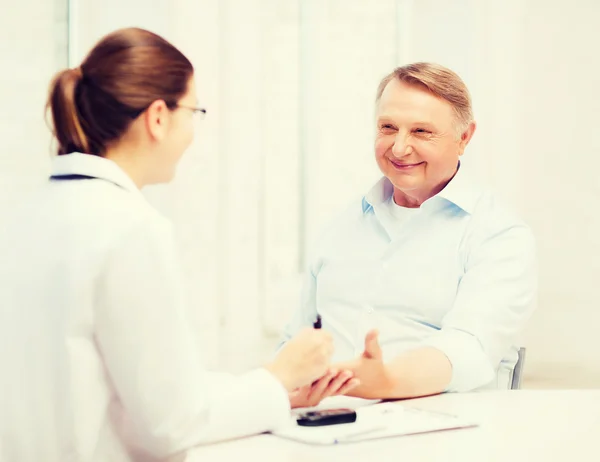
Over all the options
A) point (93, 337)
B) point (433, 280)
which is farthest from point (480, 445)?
point (433, 280)

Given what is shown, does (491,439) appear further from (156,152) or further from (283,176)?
(283,176)

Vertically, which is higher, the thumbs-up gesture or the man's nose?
the man's nose

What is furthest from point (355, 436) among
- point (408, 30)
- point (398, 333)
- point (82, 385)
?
point (408, 30)

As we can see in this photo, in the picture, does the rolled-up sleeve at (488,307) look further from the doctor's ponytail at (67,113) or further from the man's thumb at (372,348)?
the doctor's ponytail at (67,113)

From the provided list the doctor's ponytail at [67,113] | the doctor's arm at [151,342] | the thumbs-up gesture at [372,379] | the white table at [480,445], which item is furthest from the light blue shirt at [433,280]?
the doctor's ponytail at [67,113]

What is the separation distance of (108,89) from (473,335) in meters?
1.12

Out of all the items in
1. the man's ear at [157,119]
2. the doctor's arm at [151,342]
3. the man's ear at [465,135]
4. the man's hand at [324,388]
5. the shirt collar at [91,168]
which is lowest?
the man's hand at [324,388]

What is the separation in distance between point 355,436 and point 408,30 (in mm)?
2066

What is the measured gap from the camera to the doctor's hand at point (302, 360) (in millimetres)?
1369

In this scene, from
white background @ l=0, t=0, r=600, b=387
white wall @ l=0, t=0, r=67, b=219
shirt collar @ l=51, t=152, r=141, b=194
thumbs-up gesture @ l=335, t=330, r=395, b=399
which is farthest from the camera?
white background @ l=0, t=0, r=600, b=387

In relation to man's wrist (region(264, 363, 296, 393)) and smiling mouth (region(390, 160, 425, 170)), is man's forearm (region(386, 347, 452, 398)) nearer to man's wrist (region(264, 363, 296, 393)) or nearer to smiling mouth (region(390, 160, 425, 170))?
man's wrist (region(264, 363, 296, 393))

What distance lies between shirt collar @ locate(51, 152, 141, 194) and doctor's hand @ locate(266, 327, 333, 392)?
16.4 inches

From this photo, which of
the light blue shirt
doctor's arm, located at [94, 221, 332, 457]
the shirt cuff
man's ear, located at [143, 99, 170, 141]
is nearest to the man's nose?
the light blue shirt

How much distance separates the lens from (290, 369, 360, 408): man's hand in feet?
5.16
